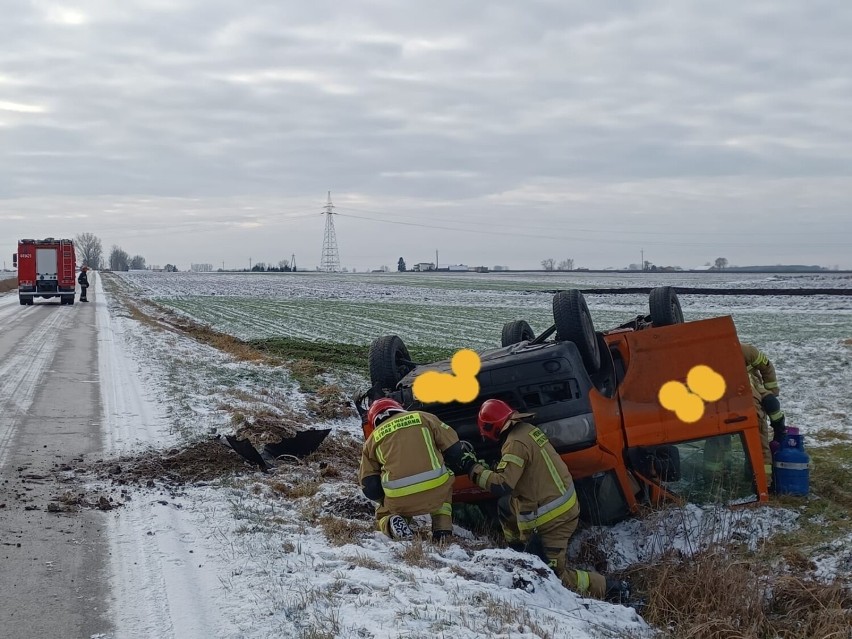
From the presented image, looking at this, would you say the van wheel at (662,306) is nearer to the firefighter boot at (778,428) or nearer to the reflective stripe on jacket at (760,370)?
the reflective stripe on jacket at (760,370)

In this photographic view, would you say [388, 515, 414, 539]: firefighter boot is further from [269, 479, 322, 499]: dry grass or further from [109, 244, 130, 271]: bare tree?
[109, 244, 130, 271]: bare tree

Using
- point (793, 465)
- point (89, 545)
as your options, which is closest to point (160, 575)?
point (89, 545)

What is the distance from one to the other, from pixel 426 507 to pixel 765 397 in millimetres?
3490

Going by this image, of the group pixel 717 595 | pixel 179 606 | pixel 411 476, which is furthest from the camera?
pixel 411 476

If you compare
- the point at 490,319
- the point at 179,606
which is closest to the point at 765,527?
the point at 179,606

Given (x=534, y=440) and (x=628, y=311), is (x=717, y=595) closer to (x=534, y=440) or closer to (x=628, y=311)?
(x=534, y=440)

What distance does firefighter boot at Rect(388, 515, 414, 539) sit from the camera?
5055 mm

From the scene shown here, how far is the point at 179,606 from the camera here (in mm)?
3998

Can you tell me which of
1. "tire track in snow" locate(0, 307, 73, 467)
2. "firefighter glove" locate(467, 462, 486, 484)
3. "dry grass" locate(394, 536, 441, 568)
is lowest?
"dry grass" locate(394, 536, 441, 568)

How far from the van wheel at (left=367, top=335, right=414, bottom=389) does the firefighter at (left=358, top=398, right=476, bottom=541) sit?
64.1 inches

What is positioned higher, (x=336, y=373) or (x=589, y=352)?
(x=589, y=352)

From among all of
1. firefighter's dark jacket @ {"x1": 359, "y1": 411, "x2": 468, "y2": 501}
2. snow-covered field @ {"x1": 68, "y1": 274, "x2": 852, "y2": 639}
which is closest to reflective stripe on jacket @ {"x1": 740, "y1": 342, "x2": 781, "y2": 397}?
snow-covered field @ {"x1": 68, "y1": 274, "x2": 852, "y2": 639}

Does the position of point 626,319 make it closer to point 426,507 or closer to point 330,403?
point 330,403

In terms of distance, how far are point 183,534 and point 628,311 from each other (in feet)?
94.2
